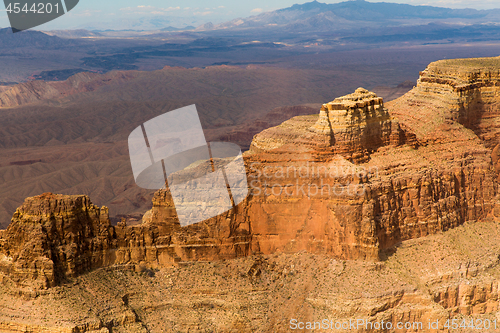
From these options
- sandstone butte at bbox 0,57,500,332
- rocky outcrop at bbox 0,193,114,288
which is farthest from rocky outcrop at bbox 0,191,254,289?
sandstone butte at bbox 0,57,500,332

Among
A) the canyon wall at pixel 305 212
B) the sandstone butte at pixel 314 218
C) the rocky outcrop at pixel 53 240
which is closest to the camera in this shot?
the rocky outcrop at pixel 53 240

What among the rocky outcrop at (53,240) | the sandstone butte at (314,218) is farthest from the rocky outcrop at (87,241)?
the sandstone butte at (314,218)

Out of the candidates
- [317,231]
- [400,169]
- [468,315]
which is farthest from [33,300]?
[468,315]

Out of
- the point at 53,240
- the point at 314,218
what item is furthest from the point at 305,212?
the point at 53,240

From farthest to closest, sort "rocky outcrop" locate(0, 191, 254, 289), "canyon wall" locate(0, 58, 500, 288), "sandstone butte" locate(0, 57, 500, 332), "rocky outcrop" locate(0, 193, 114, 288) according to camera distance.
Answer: "canyon wall" locate(0, 58, 500, 288) → "sandstone butte" locate(0, 57, 500, 332) → "rocky outcrop" locate(0, 191, 254, 289) → "rocky outcrop" locate(0, 193, 114, 288)

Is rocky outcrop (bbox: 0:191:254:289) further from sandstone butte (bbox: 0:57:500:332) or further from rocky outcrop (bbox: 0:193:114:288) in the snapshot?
sandstone butte (bbox: 0:57:500:332)

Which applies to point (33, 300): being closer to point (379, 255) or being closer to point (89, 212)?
point (89, 212)

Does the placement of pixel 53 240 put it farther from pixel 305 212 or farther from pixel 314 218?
pixel 314 218

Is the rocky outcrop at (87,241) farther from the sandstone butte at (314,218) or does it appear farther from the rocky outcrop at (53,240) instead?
the sandstone butte at (314,218)
